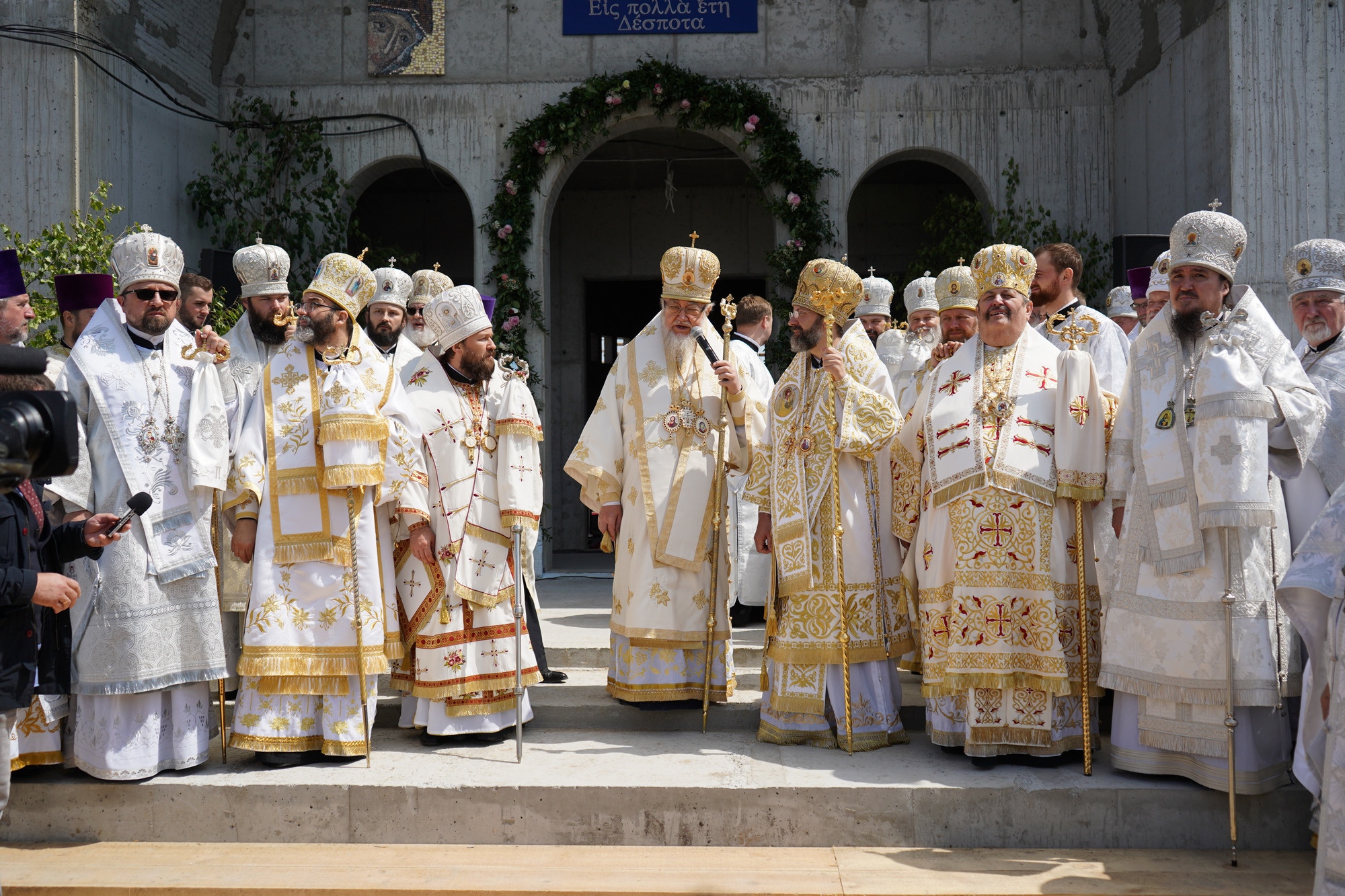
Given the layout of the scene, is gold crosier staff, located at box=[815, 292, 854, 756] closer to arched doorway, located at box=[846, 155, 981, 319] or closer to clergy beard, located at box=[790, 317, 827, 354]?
clergy beard, located at box=[790, 317, 827, 354]

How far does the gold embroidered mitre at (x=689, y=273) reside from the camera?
17.2 ft

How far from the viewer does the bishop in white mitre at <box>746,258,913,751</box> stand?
4.89 metres

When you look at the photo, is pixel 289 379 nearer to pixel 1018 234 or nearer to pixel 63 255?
pixel 63 255

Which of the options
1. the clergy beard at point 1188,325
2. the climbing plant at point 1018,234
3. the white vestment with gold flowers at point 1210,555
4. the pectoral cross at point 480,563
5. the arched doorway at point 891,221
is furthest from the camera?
the arched doorway at point 891,221

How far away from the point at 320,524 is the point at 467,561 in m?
0.66

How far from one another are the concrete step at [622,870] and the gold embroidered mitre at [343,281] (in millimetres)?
2295

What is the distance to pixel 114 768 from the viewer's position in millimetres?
4410

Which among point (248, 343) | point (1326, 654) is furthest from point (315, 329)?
point (1326, 654)

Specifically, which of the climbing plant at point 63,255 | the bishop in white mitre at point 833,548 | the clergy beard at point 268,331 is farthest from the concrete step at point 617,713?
the climbing plant at point 63,255

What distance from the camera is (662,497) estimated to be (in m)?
5.27

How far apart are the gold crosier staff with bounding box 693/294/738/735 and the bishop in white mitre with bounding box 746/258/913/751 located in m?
0.23

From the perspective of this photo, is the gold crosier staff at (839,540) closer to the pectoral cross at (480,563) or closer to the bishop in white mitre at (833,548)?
the bishop in white mitre at (833,548)

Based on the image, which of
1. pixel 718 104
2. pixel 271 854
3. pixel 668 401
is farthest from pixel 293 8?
pixel 271 854

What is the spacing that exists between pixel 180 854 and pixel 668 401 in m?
2.80
